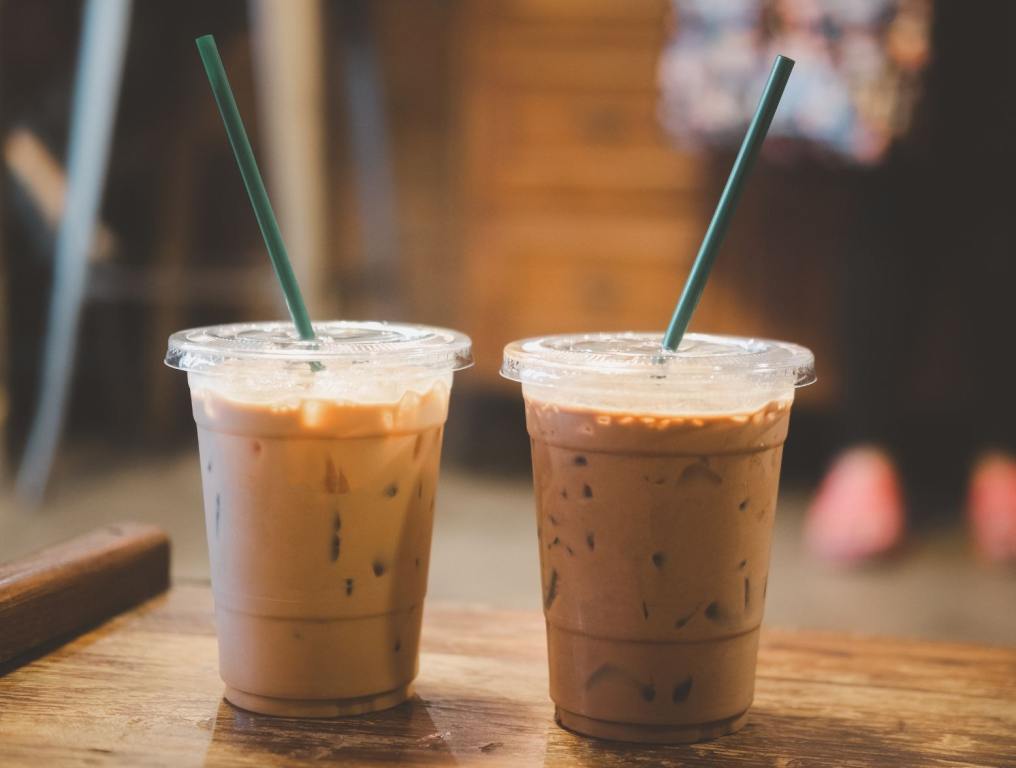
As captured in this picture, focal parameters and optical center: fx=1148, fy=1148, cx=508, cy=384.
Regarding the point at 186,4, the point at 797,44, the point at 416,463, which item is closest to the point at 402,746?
the point at 416,463

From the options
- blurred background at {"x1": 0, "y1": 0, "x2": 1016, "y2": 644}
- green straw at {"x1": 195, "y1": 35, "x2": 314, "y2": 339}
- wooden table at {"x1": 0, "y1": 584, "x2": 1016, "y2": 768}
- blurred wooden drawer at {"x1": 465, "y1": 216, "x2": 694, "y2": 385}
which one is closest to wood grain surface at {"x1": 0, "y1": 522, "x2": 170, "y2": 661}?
wooden table at {"x1": 0, "y1": 584, "x2": 1016, "y2": 768}

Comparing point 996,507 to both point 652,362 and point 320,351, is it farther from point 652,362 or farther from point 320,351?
point 320,351

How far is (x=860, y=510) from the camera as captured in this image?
2.24 meters

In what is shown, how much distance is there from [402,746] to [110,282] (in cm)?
204

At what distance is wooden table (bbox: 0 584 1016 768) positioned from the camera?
801 millimetres

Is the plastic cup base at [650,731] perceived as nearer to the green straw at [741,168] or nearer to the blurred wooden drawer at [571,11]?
the green straw at [741,168]

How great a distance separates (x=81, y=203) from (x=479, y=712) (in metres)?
1.78

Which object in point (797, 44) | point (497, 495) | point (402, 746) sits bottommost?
point (497, 495)

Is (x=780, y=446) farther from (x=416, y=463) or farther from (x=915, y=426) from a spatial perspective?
(x=915, y=426)

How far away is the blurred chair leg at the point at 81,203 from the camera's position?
221 cm

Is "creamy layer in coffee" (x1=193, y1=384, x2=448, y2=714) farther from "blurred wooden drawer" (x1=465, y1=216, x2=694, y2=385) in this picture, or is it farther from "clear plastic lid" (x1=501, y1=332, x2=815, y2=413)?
"blurred wooden drawer" (x1=465, y1=216, x2=694, y2=385)

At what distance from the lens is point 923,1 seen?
2.28 metres

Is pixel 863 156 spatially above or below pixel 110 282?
above

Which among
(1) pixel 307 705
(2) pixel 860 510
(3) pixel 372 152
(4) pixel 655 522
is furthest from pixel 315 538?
(3) pixel 372 152
